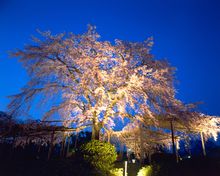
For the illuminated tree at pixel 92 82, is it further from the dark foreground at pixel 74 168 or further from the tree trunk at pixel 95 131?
the dark foreground at pixel 74 168

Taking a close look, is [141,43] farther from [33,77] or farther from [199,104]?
[33,77]

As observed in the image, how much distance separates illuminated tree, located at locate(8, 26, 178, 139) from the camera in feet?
44.1

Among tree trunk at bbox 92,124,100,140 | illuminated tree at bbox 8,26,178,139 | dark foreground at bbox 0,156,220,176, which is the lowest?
dark foreground at bbox 0,156,220,176

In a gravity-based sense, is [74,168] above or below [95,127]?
below

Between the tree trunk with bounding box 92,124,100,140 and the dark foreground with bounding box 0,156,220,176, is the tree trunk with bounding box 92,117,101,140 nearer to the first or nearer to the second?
the tree trunk with bounding box 92,124,100,140

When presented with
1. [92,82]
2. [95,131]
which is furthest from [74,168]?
[92,82]

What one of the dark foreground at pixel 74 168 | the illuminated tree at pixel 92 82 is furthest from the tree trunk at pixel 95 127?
the dark foreground at pixel 74 168

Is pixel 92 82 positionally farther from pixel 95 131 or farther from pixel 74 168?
pixel 74 168

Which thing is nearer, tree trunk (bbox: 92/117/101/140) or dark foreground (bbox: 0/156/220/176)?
dark foreground (bbox: 0/156/220/176)

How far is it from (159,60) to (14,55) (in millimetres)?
9595

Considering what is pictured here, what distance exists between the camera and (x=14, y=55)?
45.6ft

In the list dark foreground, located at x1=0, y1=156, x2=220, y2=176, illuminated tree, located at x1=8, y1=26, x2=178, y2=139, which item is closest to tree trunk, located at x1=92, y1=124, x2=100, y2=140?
illuminated tree, located at x1=8, y1=26, x2=178, y2=139

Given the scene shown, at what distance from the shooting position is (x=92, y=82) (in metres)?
13.9

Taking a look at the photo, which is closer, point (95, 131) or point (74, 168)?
point (74, 168)
